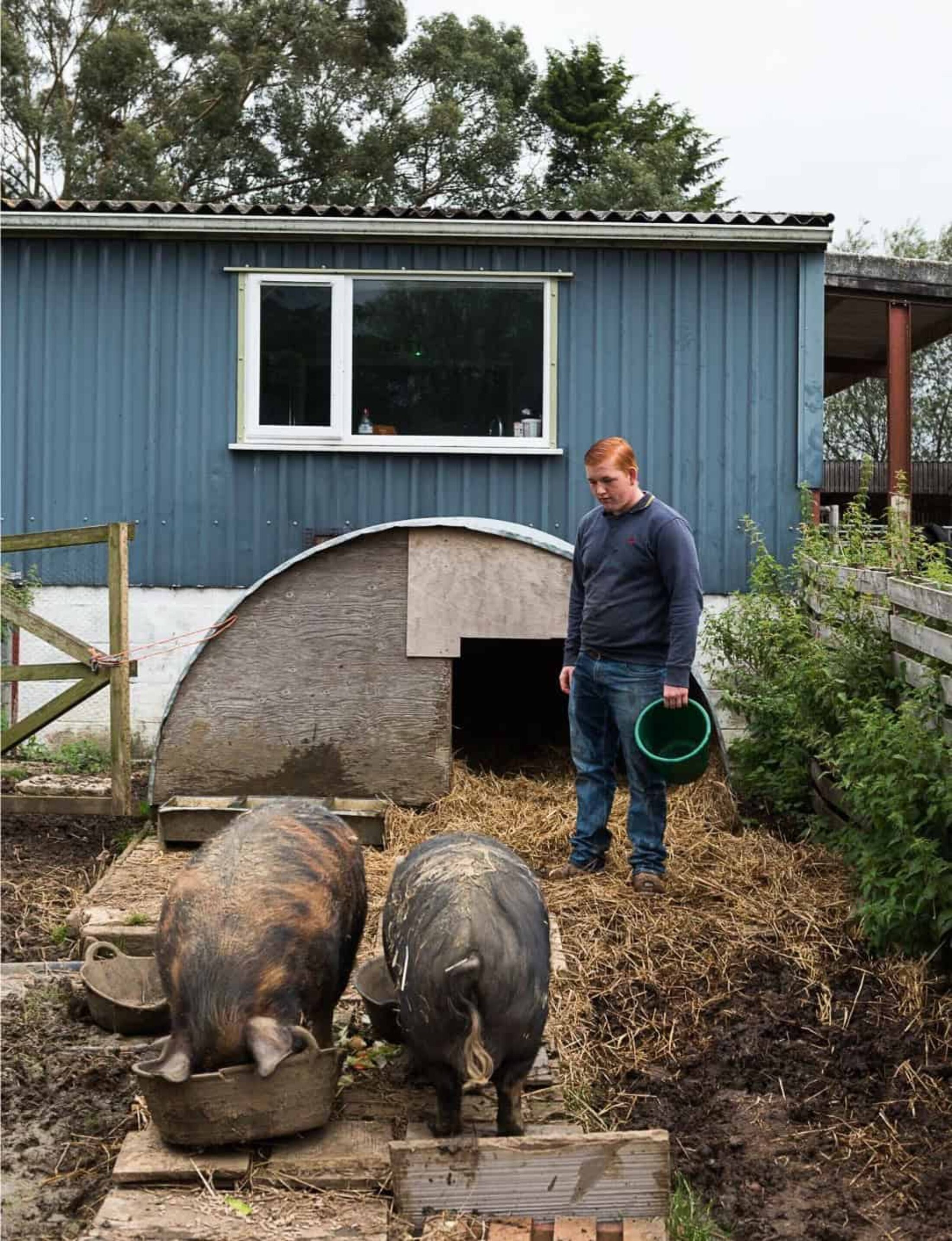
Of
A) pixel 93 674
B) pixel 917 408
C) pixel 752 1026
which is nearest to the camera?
pixel 752 1026

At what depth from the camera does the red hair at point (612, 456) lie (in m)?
6.11

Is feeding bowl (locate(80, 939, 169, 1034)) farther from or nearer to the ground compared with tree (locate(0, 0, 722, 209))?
nearer to the ground

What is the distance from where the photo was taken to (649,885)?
20.7 ft

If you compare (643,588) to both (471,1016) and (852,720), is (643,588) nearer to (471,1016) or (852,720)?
(852,720)

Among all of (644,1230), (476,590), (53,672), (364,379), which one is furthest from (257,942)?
(364,379)

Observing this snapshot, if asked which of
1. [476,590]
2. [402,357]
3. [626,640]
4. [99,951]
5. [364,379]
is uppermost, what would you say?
[402,357]

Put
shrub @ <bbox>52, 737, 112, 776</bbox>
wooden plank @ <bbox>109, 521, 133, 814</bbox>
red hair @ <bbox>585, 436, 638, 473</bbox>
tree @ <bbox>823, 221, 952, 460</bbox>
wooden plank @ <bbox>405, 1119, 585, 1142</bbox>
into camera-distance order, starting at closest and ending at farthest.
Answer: wooden plank @ <bbox>405, 1119, 585, 1142</bbox> < red hair @ <bbox>585, 436, 638, 473</bbox> < wooden plank @ <bbox>109, 521, 133, 814</bbox> < shrub @ <bbox>52, 737, 112, 776</bbox> < tree @ <bbox>823, 221, 952, 460</bbox>

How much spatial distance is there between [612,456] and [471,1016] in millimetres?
3021

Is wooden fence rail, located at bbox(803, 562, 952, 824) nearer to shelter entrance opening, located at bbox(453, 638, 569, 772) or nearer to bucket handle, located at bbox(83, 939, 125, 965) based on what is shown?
shelter entrance opening, located at bbox(453, 638, 569, 772)

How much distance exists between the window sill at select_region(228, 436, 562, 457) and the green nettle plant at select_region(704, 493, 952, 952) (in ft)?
5.62

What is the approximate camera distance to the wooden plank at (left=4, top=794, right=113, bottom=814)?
25.7ft

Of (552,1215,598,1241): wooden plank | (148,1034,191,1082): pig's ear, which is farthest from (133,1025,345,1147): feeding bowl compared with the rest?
(552,1215,598,1241): wooden plank

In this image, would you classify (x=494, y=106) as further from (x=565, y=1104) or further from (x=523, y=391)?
(x=565, y=1104)

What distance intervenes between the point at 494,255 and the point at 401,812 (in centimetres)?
490
